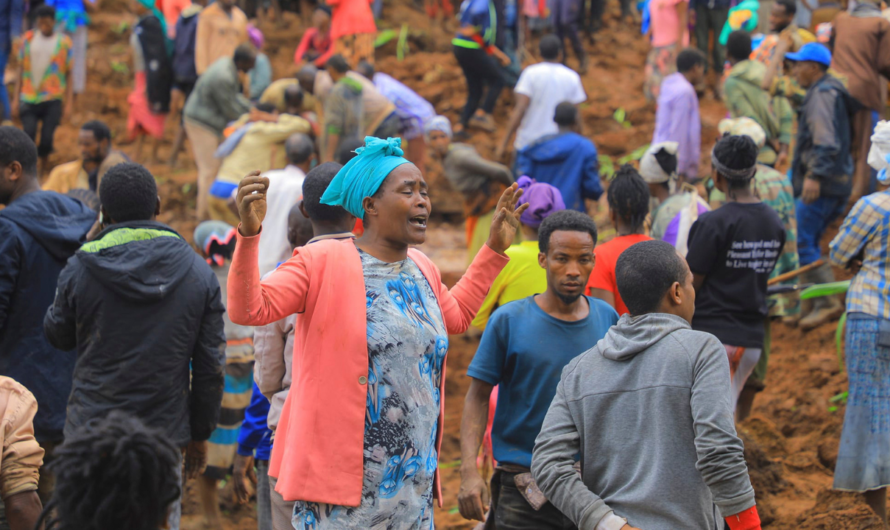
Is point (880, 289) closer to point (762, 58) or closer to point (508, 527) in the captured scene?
point (508, 527)

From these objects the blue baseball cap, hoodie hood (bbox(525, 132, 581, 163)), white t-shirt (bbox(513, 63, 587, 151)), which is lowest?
hoodie hood (bbox(525, 132, 581, 163))

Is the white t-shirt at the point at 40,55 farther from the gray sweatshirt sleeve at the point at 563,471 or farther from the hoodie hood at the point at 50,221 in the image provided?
the gray sweatshirt sleeve at the point at 563,471

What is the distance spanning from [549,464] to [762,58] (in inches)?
263

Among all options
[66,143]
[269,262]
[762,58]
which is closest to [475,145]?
[762,58]

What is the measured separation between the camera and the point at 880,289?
4328 millimetres

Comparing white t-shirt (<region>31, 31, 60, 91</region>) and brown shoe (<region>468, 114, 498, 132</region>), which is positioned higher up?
white t-shirt (<region>31, 31, 60, 91</region>)

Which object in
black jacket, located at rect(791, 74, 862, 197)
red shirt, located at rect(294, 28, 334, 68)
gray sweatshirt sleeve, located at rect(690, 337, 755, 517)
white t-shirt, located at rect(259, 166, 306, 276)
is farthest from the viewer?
red shirt, located at rect(294, 28, 334, 68)

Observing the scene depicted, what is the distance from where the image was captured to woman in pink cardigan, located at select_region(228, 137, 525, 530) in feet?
8.30

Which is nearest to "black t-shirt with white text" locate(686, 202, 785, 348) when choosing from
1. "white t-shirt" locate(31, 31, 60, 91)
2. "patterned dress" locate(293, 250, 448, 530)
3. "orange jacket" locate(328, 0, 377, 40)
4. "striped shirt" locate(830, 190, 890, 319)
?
"striped shirt" locate(830, 190, 890, 319)

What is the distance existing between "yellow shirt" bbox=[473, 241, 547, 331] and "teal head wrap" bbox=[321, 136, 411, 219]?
1.46 meters

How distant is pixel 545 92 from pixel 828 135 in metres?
2.84

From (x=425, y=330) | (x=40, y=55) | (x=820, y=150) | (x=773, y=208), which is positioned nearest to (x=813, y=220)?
Answer: (x=820, y=150)

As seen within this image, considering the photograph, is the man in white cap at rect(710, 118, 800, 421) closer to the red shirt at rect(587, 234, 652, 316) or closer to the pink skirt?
the red shirt at rect(587, 234, 652, 316)

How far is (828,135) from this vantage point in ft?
22.0
